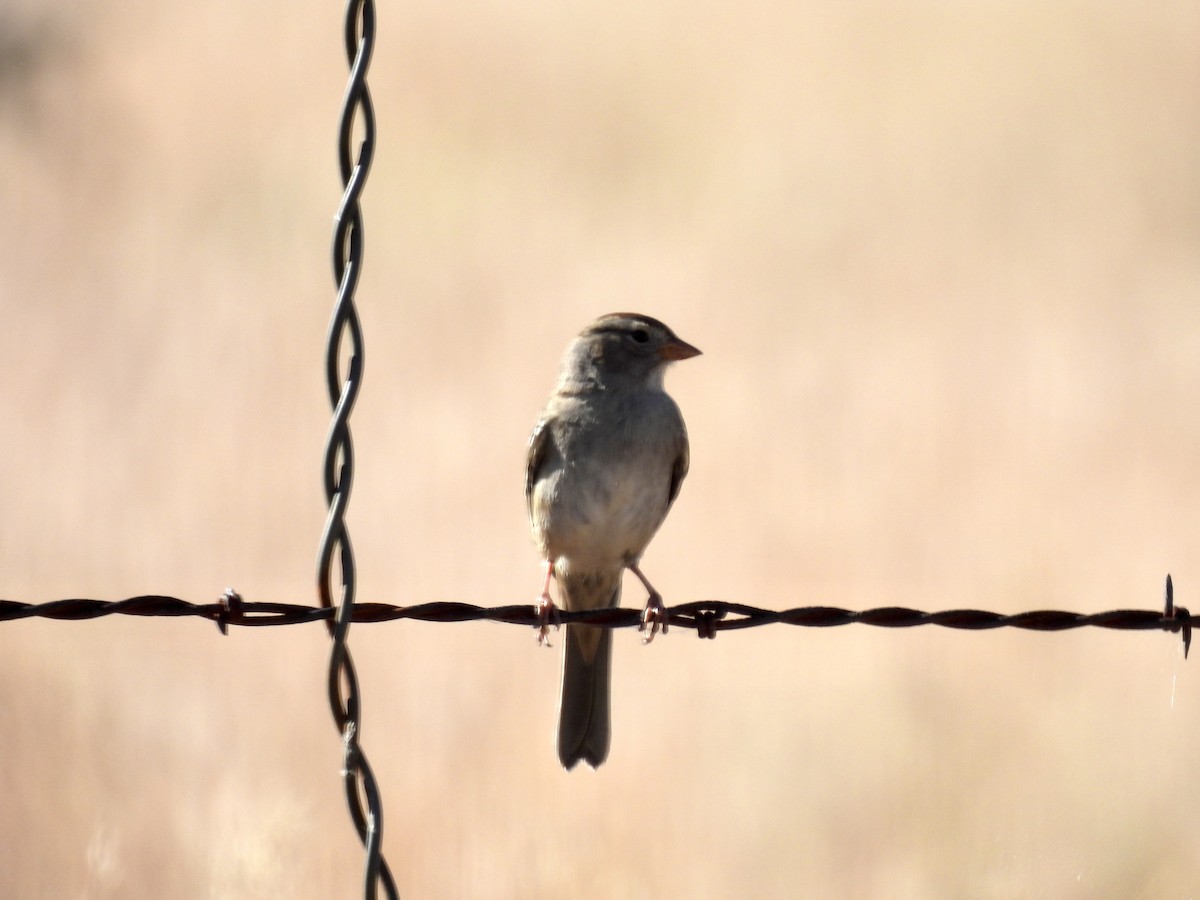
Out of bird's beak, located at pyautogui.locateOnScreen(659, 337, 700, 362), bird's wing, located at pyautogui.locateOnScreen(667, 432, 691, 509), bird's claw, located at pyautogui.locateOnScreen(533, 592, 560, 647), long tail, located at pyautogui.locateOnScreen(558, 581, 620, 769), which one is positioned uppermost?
bird's beak, located at pyautogui.locateOnScreen(659, 337, 700, 362)

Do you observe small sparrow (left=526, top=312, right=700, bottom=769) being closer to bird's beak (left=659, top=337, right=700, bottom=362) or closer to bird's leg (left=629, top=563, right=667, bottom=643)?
bird's beak (left=659, top=337, right=700, bottom=362)

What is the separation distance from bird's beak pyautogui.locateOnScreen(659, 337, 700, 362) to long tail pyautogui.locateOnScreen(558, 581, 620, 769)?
1193mm

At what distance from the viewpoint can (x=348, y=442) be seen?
2.36 meters

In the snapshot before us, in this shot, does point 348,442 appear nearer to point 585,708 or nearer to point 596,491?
point 596,491

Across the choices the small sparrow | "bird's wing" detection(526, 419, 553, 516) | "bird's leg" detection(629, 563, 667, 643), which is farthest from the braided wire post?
"bird's wing" detection(526, 419, 553, 516)

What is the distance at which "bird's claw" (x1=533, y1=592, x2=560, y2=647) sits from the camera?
3564mm

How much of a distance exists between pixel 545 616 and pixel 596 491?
62.4 inches

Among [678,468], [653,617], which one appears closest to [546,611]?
[653,617]

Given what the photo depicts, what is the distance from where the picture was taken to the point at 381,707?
8.65m

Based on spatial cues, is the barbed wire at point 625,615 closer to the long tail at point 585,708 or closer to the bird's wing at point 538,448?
the long tail at point 585,708

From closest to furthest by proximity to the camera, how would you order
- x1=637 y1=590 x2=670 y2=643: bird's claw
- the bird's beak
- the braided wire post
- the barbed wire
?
the braided wire post, the barbed wire, x1=637 y1=590 x2=670 y2=643: bird's claw, the bird's beak

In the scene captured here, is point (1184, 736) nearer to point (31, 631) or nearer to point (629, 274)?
point (629, 274)

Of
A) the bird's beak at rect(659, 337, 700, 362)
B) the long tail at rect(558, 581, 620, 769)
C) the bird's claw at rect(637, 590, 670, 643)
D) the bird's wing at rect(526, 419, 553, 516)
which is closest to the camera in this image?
the bird's claw at rect(637, 590, 670, 643)

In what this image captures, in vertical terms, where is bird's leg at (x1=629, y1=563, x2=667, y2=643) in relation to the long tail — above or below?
above
